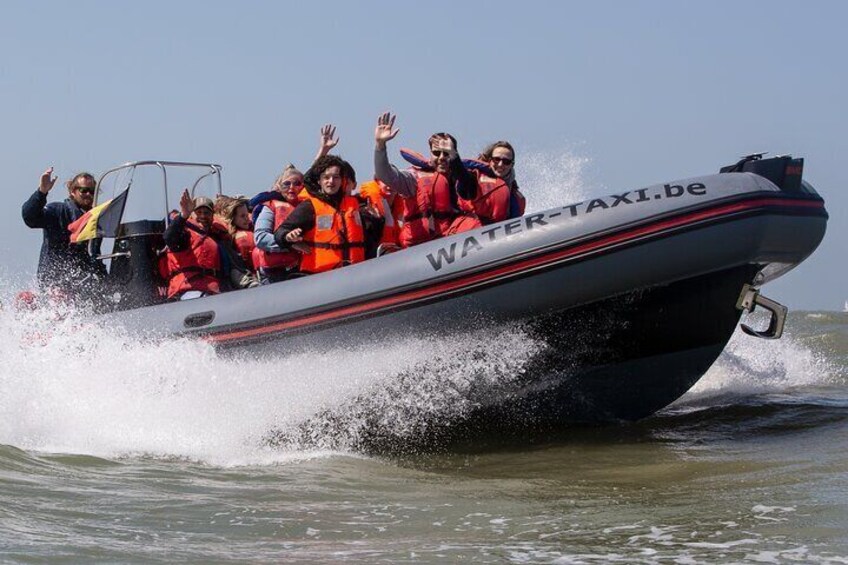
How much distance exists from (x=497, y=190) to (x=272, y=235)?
1096 mm

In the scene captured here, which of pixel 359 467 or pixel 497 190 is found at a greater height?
pixel 497 190

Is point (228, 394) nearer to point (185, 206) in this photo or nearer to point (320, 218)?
point (320, 218)

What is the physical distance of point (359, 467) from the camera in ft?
15.7

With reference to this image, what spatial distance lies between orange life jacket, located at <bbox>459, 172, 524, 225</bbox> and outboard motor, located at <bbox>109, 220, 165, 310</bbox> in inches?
66.5

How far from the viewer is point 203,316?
5.52 meters

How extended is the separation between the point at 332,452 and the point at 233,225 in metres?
1.67

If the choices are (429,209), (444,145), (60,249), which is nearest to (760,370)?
(429,209)

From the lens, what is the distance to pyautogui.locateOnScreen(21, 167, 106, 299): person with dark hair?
616 centimetres

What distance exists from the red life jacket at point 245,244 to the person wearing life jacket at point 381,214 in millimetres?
732

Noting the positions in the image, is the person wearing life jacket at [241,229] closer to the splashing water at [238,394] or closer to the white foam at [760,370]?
the splashing water at [238,394]

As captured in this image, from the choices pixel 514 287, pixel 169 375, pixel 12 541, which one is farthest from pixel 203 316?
pixel 12 541

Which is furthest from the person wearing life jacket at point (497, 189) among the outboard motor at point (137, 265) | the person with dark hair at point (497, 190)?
the outboard motor at point (137, 265)

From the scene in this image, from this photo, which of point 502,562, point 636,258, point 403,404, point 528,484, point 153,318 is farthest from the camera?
point 153,318

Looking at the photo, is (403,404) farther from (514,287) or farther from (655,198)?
(655,198)
